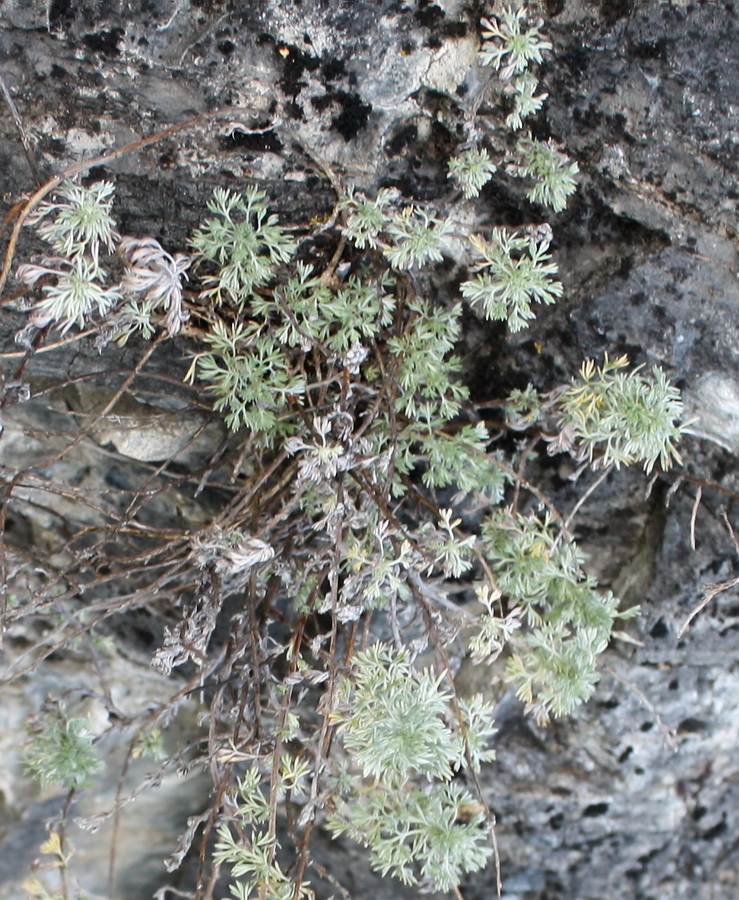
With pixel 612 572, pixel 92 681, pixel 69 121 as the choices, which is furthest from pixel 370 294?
pixel 92 681

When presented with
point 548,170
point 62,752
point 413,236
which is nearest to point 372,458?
point 413,236

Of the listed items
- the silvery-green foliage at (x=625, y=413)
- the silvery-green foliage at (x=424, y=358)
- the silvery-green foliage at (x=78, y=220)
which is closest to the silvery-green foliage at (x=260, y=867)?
the silvery-green foliage at (x=424, y=358)

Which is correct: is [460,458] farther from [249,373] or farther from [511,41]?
[511,41]

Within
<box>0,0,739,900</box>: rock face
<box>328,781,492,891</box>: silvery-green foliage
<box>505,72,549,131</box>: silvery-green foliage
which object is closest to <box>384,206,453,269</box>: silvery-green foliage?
<box>0,0,739,900</box>: rock face

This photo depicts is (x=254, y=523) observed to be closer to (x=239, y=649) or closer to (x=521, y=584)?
(x=239, y=649)

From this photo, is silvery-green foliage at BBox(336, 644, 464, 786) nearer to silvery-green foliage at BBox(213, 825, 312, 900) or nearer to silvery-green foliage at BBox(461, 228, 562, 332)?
silvery-green foliage at BBox(213, 825, 312, 900)

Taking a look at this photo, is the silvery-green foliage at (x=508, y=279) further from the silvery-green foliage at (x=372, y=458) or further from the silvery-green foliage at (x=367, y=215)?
the silvery-green foliage at (x=367, y=215)

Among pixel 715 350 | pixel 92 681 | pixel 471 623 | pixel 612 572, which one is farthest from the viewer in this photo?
pixel 92 681
